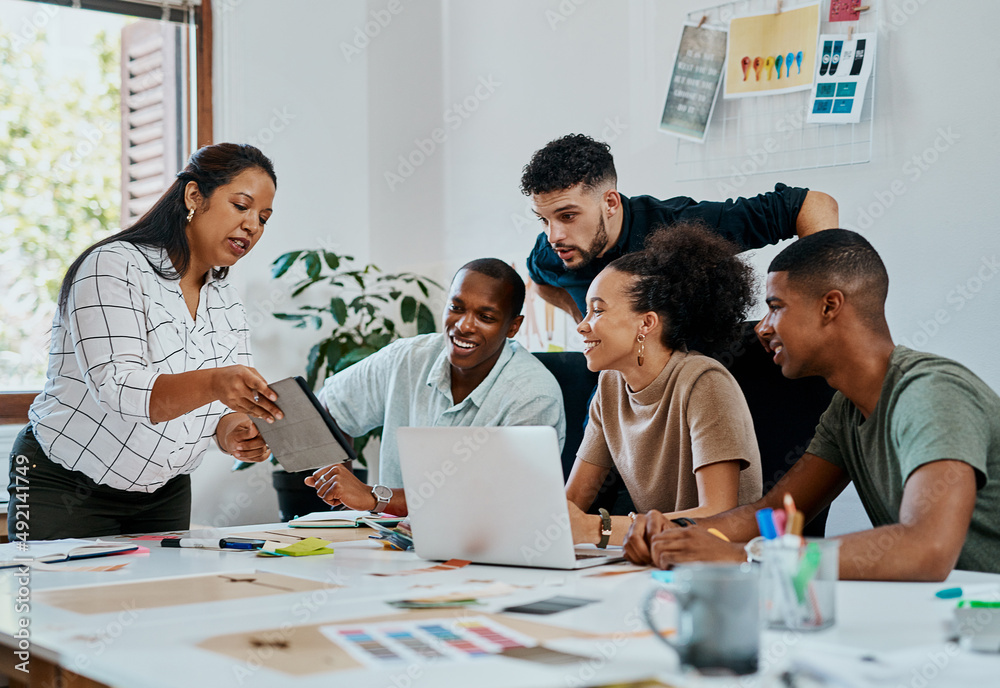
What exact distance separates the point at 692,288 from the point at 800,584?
104 centimetres

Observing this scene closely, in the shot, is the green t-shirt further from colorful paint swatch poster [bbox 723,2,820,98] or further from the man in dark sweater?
colorful paint swatch poster [bbox 723,2,820,98]

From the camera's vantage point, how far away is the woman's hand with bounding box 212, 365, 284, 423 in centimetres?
156

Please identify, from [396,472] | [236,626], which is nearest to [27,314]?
[396,472]

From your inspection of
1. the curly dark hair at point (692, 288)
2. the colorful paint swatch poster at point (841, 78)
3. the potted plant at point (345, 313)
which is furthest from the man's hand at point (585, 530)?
the potted plant at point (345, 313)

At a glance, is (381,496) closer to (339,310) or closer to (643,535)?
(643,535)

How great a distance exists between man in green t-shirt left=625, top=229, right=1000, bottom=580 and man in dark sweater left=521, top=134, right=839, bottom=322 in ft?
2.19

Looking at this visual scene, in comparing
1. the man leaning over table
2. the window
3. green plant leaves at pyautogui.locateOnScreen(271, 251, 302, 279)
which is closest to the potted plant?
green plant leaves at pyautogui.locateOnScreen(271, 251, 302, 279)

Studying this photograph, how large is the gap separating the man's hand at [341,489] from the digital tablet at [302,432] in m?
0.31

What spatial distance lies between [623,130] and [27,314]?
2260mm

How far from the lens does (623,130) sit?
3.24 metres

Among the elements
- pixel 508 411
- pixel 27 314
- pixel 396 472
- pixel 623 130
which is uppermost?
pixel 623 130

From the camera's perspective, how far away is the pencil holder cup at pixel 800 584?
3.01 feet

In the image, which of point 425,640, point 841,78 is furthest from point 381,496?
point 841,78

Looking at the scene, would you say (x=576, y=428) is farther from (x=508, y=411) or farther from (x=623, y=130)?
(x=623, y=130)
